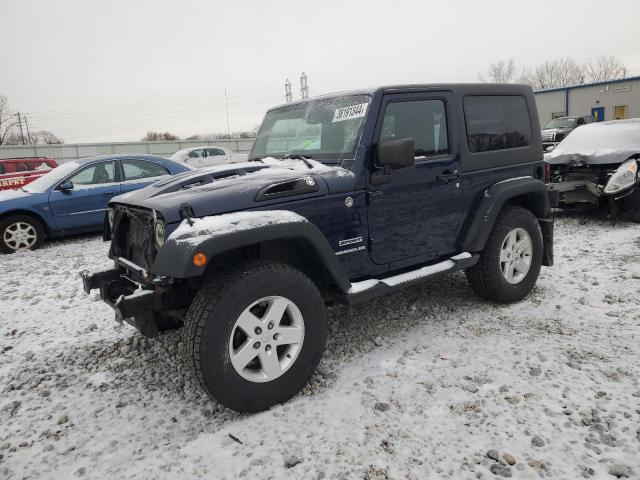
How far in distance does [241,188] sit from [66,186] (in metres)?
6.24

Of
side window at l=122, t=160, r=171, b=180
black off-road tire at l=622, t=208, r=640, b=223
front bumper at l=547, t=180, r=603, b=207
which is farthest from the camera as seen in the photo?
side window at l=122, t=160, r=171, b=180

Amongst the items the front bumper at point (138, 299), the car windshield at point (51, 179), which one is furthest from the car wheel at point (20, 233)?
the front bumper at point (138, 299)

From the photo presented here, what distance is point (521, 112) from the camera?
4.43 m

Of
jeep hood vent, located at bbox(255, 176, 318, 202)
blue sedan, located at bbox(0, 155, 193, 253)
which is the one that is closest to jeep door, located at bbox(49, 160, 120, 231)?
blue sedan, located at bbox(0, 155, 193, 253)

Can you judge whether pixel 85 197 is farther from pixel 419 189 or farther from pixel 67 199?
pixel 419 189

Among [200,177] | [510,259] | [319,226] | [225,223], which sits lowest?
[510,259]

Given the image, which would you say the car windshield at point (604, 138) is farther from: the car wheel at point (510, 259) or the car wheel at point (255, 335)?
the car wheel at point (255, 335)

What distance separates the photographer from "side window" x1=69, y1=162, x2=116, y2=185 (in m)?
8.06

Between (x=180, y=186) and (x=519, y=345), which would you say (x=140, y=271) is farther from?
(x=519, y=345)

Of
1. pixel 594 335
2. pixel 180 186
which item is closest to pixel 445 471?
pixel 594 335

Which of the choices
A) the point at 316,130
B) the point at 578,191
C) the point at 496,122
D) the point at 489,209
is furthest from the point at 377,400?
the point at 578,191

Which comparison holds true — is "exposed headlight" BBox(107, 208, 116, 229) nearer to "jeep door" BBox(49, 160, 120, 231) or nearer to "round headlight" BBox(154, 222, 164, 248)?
"round headlight" BBox(154, 222, 164, 248)

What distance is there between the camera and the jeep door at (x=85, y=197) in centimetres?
783

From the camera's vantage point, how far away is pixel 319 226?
124 inches
